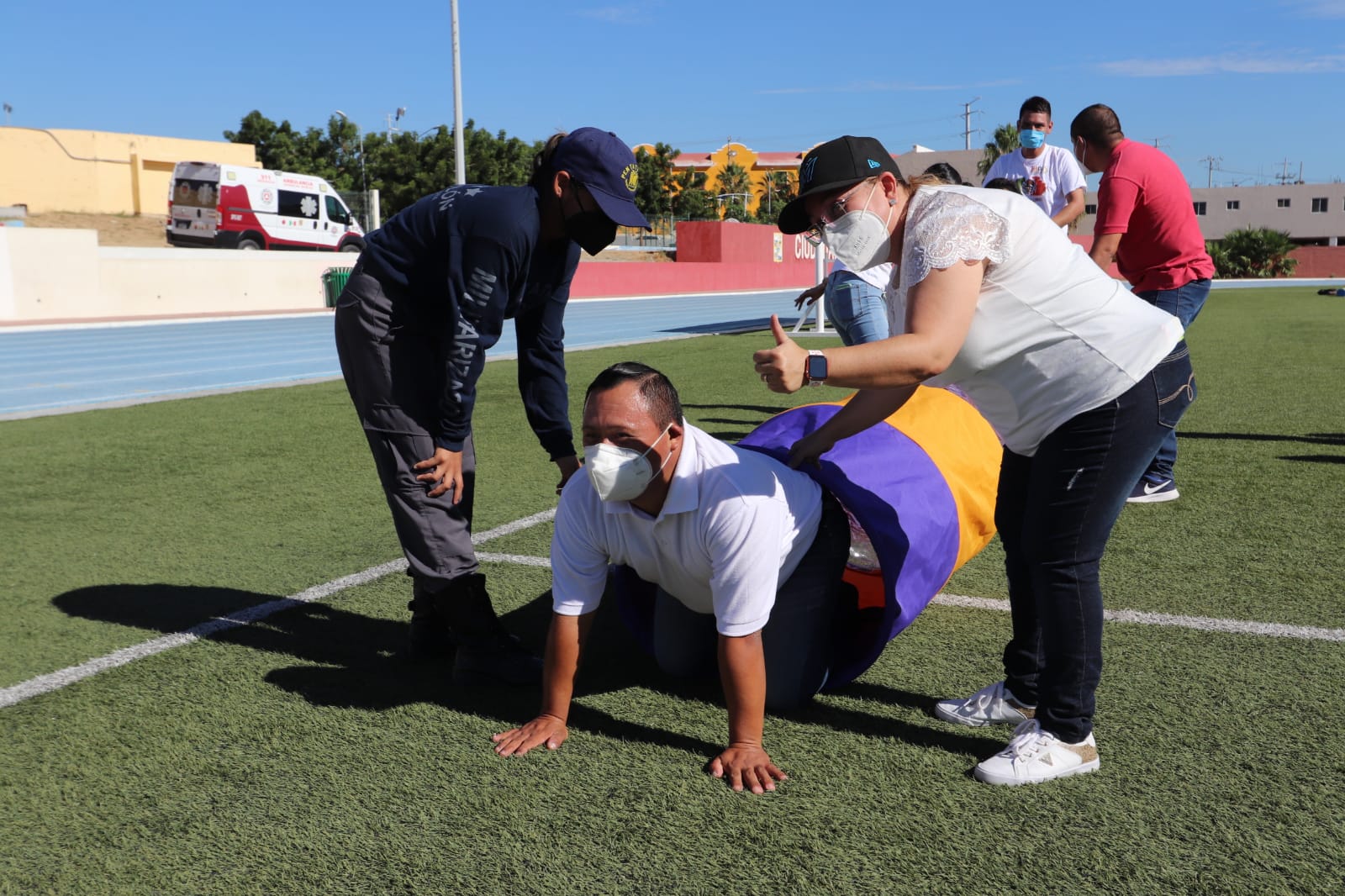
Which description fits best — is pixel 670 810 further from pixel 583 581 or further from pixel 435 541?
pixel 435 541

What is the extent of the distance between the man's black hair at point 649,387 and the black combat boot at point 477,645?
1.09 metres

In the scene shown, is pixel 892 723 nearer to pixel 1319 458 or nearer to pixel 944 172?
pixel 944 172

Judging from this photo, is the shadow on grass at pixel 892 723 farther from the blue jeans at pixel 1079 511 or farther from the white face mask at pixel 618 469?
the white face mask at pixel 618 469

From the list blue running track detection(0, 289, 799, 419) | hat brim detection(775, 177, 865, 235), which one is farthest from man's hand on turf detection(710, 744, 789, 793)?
blue running track detection(0, 289, 799, 419)

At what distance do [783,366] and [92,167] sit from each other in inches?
2259

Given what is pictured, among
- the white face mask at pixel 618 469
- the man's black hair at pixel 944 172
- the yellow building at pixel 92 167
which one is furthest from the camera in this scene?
the yellow building at pixel 92 167

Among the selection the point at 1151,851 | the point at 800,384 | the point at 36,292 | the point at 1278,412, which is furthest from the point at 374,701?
the point at 36,292

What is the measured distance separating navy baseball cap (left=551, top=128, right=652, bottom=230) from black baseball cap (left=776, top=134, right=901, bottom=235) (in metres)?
0.63

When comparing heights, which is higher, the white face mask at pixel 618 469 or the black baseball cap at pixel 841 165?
the black baseball cap at pixel 841 165

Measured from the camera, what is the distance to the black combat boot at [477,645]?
3648 mm

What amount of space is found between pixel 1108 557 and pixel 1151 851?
267cm

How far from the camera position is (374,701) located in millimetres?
3531

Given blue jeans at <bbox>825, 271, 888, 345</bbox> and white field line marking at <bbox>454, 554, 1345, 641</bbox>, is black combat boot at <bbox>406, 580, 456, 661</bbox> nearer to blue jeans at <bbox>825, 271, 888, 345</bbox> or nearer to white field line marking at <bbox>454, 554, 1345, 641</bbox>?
white field line marking at <bbox>454, 554, 1345, 641</bbox>

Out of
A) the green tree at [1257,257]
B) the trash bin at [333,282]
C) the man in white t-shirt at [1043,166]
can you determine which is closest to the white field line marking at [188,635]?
the man in white t-shirt at [1043,166]
